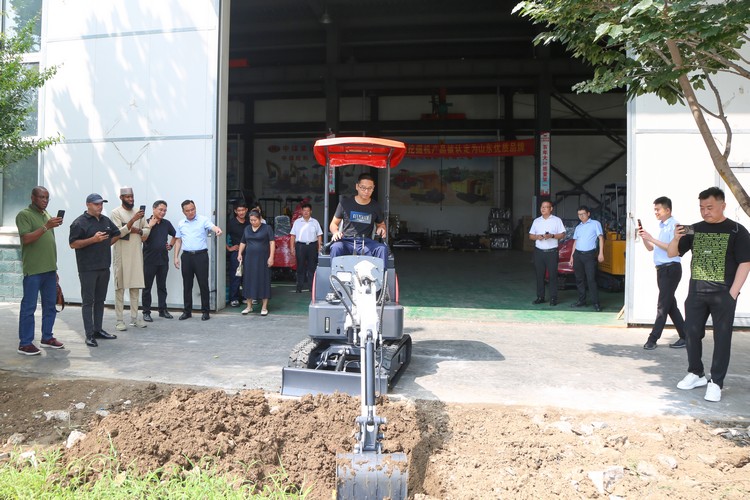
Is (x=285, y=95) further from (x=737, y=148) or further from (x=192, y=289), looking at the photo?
(x=737, y=148)

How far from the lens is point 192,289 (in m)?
8.42

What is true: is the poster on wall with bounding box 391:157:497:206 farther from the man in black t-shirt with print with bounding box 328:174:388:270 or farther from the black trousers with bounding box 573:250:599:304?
the man in black t-shirt with print with bounding box 328:174:388:270

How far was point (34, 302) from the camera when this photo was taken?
19.3 feet

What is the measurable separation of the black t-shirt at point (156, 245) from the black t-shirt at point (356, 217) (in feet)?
10.8

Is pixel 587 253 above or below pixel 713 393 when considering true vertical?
above

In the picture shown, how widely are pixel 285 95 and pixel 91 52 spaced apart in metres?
15.4

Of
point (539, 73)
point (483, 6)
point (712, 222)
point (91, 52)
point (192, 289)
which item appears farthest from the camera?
point (539, 73)

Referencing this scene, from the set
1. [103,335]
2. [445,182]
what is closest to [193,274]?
[103,335]

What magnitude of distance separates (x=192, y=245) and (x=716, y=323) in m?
6.25

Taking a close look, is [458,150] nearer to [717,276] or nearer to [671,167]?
[671,167]

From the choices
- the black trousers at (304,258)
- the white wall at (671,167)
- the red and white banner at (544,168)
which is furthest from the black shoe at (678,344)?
the red and white banner at (544,168)

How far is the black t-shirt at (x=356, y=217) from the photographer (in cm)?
570

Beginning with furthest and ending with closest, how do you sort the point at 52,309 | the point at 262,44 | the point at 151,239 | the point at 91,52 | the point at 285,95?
the point at 285,95
the point at 262,44
the point at 91,52
the point at 151,239
the point at 52,309

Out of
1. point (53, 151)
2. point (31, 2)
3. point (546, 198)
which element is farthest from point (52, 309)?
point (546, 198)
